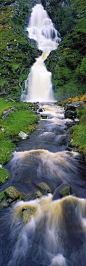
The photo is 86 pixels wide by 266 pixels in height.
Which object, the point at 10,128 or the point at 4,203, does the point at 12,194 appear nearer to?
the point at 4,203

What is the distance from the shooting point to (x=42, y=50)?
1788 inches

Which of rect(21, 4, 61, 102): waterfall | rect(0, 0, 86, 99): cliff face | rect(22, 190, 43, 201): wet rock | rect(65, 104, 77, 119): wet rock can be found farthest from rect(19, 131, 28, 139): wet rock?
rect(21, 4, 61, 102): waterfall

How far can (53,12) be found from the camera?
57.2 meters

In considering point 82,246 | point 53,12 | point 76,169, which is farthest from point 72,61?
point 53,12

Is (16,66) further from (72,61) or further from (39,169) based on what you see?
(39,169)

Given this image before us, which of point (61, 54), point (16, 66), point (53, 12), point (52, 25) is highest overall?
point (53, 12)

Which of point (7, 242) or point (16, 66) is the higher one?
point (16, 66)

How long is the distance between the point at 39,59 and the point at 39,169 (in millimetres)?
36893

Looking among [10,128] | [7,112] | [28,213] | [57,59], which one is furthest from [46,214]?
[57,59]

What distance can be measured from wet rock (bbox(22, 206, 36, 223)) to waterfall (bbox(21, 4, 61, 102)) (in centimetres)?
2566

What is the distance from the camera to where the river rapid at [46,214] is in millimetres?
4828

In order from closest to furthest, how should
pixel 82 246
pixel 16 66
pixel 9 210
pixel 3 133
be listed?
pixel 82 246 → pixel 9 210 → pixel 3 133 → pixel 16 66

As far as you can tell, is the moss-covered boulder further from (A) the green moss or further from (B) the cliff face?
(B) the cliff face

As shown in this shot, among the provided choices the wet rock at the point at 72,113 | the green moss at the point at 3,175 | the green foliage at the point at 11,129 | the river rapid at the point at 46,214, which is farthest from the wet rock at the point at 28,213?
the wet rock at the point at 72,113
